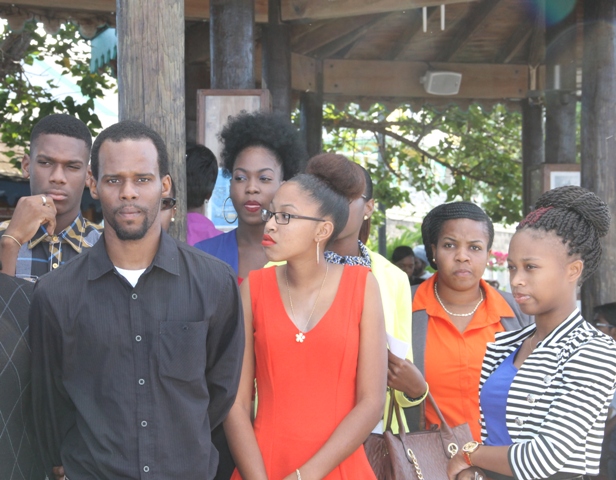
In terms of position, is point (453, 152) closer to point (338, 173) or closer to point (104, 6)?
point (104, 6)

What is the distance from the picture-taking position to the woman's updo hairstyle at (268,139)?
4320 mm

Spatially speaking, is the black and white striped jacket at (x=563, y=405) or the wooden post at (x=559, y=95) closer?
the black and white striped jacket at (x=563, y=405)

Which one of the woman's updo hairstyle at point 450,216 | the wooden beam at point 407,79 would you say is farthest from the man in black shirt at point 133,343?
the wooden beam at point 407,79

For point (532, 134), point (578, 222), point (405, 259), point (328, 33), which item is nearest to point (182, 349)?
point (578, 222)

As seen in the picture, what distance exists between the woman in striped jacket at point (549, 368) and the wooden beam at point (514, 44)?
7056 mm

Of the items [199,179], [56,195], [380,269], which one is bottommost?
[380,269]

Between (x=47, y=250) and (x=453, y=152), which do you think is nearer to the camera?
(x=47, y=250)

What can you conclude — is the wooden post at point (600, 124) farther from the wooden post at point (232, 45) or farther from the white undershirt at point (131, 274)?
the white undershirt at point (131, 274)

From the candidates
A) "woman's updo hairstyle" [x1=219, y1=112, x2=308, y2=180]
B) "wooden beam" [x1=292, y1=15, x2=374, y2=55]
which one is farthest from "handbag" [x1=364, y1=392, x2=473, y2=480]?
"wooden beam" [x1=292, y1=15, x2=374, y2=55]

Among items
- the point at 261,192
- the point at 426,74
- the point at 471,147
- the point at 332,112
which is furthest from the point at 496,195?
the point at 261,192

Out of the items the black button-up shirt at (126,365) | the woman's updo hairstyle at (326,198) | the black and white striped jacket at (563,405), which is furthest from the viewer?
the woman's updo hairstyle at (326,198)

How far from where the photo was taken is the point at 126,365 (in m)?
2.77

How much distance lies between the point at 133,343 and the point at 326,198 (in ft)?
3.36

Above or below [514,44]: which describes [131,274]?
below
